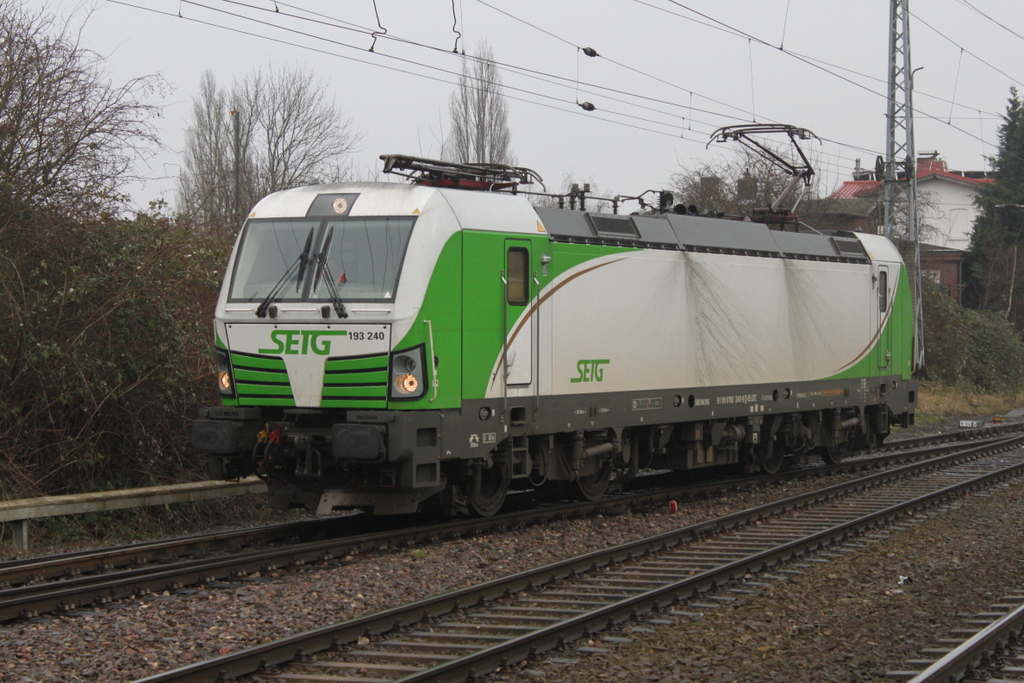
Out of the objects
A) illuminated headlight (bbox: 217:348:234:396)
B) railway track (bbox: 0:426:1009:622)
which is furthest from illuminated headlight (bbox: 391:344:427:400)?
illuminated headlight (bbox: 217:348:234:396)

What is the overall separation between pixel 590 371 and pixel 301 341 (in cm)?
342

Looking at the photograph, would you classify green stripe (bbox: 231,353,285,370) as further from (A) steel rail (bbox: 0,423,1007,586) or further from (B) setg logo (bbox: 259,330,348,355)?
(A) steel rail (bbox: 0,423,1007,586)

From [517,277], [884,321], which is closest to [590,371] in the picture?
[517,277]

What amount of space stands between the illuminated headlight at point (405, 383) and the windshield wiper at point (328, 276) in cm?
76

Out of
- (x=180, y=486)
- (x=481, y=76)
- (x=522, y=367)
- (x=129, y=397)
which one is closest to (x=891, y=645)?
(x=522, y=367)

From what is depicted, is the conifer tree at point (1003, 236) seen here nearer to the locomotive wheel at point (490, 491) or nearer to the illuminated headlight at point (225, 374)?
the locomotive wheel at point (490, 491)

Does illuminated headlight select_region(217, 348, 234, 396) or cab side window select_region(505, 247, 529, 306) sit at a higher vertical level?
cab side window select_region(505, 247, 529, 306)

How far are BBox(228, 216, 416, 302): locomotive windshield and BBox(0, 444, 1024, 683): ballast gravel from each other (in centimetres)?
246

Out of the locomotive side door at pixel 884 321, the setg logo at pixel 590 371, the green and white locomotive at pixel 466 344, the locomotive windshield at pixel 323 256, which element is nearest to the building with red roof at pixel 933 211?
the locomotive side door at pixel 884 321

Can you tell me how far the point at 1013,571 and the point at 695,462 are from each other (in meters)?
5.22

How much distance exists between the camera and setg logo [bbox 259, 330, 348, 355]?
9969 millimetres

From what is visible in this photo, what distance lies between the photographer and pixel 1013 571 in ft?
31.5

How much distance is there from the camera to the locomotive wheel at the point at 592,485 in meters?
13.0

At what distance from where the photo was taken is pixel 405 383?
979 cm
